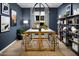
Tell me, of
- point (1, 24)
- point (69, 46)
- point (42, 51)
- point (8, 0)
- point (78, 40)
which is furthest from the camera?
point (69, 46)

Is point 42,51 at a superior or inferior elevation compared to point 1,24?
inferior

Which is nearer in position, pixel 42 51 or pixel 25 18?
pixel 42 51

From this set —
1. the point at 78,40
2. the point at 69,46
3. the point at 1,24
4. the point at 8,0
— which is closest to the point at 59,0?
the point at 8,0

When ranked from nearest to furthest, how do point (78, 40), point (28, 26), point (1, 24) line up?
point (78, 40) < point (1, 24) < point (28, 26)

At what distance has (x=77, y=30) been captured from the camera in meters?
4.61

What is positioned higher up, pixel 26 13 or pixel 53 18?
pixel 26 13

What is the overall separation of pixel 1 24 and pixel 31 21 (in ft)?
18.1

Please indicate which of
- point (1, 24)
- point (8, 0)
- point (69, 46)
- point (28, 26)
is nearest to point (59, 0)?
point (8, 0)

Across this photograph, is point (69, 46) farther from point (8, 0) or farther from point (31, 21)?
point (31, 21)

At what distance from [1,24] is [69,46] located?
2653 mm

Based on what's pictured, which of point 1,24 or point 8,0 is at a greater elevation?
point 8,0

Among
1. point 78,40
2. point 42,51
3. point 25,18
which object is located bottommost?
point 42,51

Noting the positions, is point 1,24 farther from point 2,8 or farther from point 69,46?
point 69,46

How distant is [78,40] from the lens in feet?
14.3
